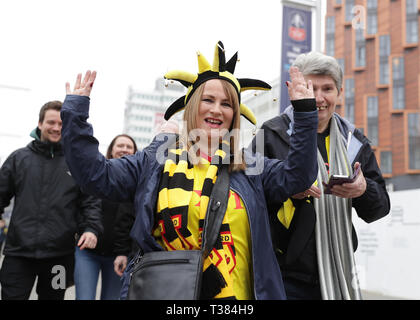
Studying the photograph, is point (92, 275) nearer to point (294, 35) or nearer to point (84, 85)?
point (84, 85)

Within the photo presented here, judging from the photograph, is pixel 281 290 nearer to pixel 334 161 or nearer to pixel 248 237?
pixel 248 237

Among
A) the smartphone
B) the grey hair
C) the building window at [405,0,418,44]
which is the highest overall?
the building window at [405,0,418,44]

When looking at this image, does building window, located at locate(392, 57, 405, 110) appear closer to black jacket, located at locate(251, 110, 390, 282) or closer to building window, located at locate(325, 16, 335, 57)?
building window, located at locate(325, 16, 335, 57)

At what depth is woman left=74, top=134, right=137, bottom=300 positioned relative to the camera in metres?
3.69

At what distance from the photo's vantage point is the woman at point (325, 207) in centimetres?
209

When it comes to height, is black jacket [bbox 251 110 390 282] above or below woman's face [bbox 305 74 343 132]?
below

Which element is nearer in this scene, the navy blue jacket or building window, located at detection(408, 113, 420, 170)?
the navy blue jacket

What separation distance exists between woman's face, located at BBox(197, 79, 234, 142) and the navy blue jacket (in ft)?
0.62

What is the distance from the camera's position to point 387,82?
35844mm

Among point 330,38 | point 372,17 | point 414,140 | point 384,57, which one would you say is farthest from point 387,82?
point 330,38

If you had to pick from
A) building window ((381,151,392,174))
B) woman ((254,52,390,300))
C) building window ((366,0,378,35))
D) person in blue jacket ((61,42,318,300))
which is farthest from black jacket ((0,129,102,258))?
building window ((366,0,378,35))

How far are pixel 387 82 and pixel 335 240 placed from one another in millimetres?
37491

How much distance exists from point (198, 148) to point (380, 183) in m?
1.09

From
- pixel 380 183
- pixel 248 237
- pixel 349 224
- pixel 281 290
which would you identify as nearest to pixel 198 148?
pixel 248 237
